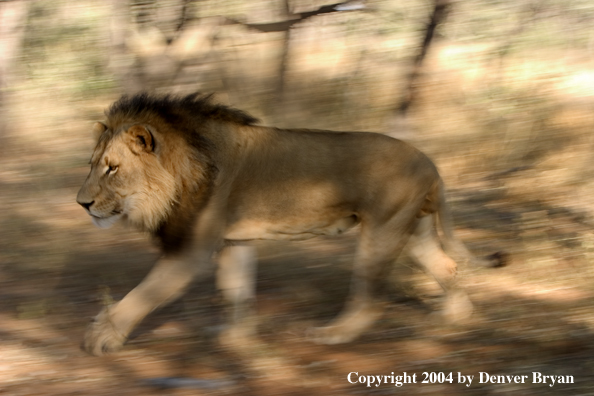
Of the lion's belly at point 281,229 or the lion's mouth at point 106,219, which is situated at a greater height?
the lion's belly at point 281,229

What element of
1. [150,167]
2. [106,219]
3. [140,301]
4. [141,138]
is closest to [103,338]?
[140,301]

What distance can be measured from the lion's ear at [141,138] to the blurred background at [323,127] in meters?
1.03

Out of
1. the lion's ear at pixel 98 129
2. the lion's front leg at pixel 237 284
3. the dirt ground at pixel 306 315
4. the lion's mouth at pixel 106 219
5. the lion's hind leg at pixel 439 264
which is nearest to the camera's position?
the dirt ground at pixel 306 315

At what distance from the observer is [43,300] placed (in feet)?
14.5

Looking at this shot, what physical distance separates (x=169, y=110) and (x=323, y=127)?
11.1 ft

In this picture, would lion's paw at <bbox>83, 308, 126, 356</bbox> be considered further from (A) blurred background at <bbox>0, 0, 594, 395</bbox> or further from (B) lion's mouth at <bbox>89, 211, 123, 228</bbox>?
(B) lion's mouth at <bbox>89, 211, 123, 228</bbox>

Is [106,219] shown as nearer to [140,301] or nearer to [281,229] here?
[140,301]

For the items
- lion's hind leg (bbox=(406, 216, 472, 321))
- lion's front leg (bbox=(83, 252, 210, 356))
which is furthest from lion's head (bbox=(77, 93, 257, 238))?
lion's hind leg (bbox=(406, 216, 472, 321))

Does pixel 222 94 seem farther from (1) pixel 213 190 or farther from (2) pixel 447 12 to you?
(1) pixel 213 190

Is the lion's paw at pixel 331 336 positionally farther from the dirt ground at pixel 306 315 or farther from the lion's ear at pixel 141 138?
the lion's ear at pixel 141 138

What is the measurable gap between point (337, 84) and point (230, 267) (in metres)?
3.82

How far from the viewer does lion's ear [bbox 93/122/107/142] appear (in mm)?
3766

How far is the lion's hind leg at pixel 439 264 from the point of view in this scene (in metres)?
4.04

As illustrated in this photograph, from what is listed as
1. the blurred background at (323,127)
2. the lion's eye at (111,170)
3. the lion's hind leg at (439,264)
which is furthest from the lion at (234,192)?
the blurred background at (323,127)
